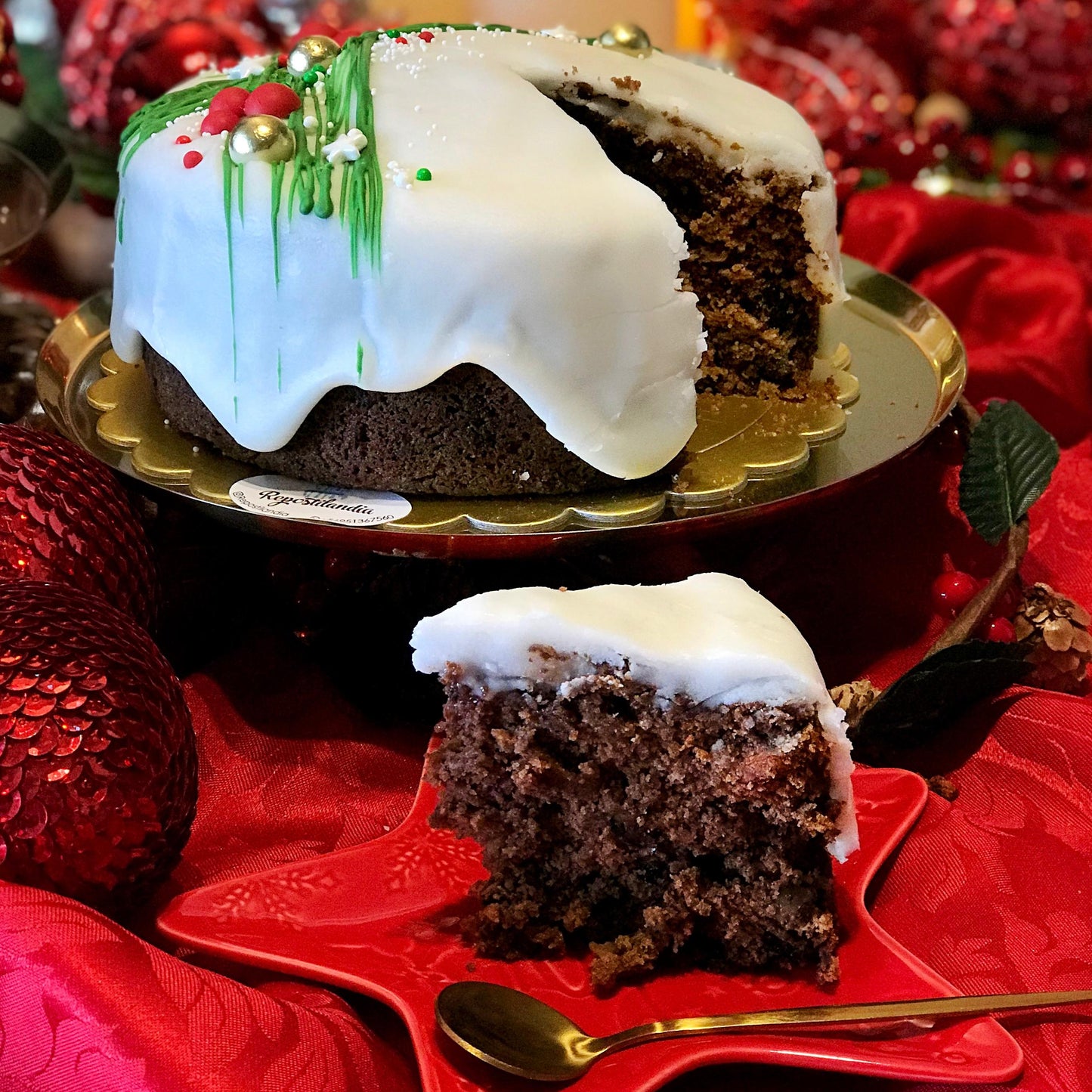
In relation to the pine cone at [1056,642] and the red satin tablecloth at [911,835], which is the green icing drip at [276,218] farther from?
the pine cone at [1056,642]

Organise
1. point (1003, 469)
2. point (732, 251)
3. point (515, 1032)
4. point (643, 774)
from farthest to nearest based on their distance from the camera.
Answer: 1. point (732, 251)
2. point (1003, 469)
3. point (643, 774)
4. point (515, 1032)

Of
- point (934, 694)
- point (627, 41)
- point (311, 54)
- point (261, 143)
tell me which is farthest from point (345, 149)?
point (934, 694)

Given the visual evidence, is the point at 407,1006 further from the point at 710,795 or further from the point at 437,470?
the point at 437,470

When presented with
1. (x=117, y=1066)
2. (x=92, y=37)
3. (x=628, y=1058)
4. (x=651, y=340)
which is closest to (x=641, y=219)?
(x=651, y=340)

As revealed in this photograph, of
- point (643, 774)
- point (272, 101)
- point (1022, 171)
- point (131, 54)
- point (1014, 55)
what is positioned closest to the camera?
point (643, 774)

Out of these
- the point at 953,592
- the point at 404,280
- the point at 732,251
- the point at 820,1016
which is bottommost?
the point at 953,592

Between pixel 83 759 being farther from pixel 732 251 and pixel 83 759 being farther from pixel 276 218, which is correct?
pixel 732 251
